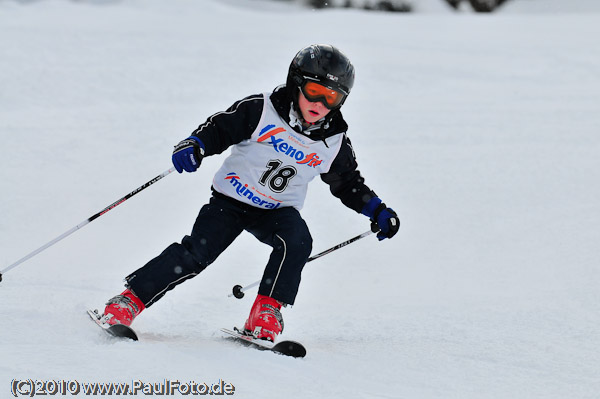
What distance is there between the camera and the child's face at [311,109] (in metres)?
3.83

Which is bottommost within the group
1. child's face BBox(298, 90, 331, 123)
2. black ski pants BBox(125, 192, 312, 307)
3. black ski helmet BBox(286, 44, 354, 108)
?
black ski pants BBox(125, 192, 312, 307)

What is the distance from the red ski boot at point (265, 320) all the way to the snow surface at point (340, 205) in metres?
0.31

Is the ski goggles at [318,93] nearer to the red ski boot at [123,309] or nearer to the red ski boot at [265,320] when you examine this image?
the red ski boot at [265,320]

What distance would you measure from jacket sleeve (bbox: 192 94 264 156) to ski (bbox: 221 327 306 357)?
91 cm

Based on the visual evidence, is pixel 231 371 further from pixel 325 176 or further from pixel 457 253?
pixel 457 253

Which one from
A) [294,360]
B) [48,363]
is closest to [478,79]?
[294,360]

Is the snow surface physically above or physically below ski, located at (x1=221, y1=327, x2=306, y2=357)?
above

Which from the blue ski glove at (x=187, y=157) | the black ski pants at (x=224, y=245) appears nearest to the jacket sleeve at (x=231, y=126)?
the blue ski glove at (x=187, y=157)

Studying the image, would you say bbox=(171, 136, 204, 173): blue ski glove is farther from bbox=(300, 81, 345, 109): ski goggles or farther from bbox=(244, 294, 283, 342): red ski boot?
bbox=(244, 294, 283, 342): red ski boot

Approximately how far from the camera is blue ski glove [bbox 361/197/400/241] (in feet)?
13.3

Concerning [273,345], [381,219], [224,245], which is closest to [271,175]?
[224,245]

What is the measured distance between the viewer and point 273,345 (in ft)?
11.3

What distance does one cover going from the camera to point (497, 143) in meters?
8.52

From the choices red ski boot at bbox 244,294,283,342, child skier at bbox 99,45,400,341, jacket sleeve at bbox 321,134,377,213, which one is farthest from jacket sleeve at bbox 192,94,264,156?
red ski boot at bbox 244,294,283,342
